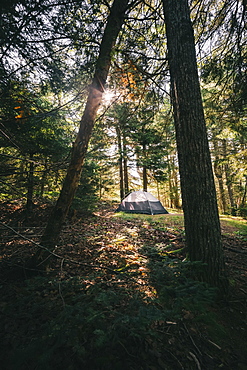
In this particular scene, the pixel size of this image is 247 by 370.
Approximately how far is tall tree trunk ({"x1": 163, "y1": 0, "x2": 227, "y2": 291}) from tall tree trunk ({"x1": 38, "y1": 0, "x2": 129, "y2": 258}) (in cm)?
113

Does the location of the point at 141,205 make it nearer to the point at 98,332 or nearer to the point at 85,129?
the point at 85,129

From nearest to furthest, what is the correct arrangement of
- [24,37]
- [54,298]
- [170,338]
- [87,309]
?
[87,309] < [170,338] < [54,298] < [24,37]

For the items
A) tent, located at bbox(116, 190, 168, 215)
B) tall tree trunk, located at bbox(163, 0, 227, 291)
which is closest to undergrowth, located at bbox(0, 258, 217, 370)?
tall tree trunk, located at bbox(163, 0, 227, 291)

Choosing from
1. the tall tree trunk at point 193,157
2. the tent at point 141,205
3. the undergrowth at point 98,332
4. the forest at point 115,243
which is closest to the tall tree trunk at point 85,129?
the forest at point 115,243

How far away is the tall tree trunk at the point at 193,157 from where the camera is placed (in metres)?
2.36

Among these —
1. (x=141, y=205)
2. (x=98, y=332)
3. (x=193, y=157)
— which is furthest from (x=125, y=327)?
(x=141, y=205)

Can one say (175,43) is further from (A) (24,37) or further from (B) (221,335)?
(B) (221,335)

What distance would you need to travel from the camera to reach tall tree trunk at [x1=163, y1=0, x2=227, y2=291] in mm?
2355

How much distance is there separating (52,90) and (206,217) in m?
3.83

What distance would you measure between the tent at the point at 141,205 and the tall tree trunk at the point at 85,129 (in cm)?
757

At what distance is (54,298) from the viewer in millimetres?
2068

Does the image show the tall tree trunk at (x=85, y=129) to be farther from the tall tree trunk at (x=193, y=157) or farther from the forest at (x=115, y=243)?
the tall tree trunk at (x=193, y=157)

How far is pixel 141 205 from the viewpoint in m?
10.2

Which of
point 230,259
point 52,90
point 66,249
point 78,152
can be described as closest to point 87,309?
point 78,152
